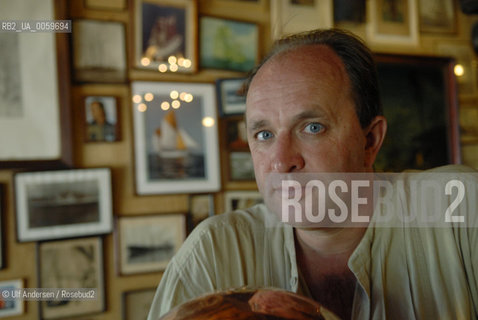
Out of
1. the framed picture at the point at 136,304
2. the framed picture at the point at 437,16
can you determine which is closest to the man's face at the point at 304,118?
the framed picture at the point at 136,304

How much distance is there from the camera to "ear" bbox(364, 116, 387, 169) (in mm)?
1166

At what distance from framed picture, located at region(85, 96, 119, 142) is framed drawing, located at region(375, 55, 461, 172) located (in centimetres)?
153

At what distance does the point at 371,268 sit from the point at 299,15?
159 cm

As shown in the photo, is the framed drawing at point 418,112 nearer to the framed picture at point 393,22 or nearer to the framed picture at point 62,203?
the framed picture at point 393,22

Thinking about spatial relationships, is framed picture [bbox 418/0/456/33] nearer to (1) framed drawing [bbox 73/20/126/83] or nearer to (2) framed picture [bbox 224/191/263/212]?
(2) framed picture [bbox 224/191/263/212]

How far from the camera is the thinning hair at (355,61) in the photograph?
113 cm

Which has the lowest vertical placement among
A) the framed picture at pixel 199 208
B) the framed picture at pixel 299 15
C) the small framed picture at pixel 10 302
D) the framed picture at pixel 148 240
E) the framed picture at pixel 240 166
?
the small framed picture at pixel 10 302

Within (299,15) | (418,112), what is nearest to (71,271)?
(299,15)

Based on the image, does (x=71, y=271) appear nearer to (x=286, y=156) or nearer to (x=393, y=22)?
(x=286, y=156)

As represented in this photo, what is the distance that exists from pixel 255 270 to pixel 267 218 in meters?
0.19

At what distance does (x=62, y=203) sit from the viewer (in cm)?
172

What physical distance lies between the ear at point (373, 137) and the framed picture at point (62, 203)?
1.18 metres

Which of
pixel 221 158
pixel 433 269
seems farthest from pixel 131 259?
pixel 433 269

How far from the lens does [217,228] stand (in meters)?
1.16
